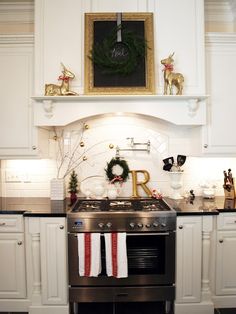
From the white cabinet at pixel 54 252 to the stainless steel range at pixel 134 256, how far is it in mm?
61

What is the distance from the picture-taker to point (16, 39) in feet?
8.05

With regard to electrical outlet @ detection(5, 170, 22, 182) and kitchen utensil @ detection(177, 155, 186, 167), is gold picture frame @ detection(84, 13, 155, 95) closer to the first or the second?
kitchen utensil @ detection(177, 155, 186, 167)

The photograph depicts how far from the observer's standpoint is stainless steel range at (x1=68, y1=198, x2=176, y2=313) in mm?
2141

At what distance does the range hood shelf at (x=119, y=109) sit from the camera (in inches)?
95.3

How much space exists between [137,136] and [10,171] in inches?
56.9

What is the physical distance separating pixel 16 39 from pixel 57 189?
151cm

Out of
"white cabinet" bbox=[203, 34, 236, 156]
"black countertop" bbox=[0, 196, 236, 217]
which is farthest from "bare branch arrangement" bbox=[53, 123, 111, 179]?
"white cabinet" bbox=[203, 34, 236, 156]

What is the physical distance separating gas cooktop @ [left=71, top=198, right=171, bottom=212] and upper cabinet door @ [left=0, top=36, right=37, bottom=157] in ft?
2.29

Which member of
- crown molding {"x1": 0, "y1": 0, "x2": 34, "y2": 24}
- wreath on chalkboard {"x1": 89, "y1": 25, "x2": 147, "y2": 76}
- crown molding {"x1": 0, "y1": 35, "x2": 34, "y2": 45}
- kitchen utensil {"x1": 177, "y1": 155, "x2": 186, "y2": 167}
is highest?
crown molding {"x1": 0, "y1": 0, "x2": 34, "y2": 24}

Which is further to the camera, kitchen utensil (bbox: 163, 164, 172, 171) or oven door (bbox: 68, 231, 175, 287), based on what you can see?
kitchen utensil (bbox: 163, 164, 172, 171)

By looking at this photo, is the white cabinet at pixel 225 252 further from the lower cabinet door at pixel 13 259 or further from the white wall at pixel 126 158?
the lower cabinet door at pixel 13 259

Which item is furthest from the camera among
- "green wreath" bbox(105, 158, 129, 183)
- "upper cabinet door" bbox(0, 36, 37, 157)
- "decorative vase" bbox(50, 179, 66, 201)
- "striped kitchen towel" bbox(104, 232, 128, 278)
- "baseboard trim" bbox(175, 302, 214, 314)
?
"green wreath" bbox(105, 158, 129, 183)

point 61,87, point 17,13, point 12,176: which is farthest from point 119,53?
point 12,176

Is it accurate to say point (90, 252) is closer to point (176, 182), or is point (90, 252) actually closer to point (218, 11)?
point (176, 182)
